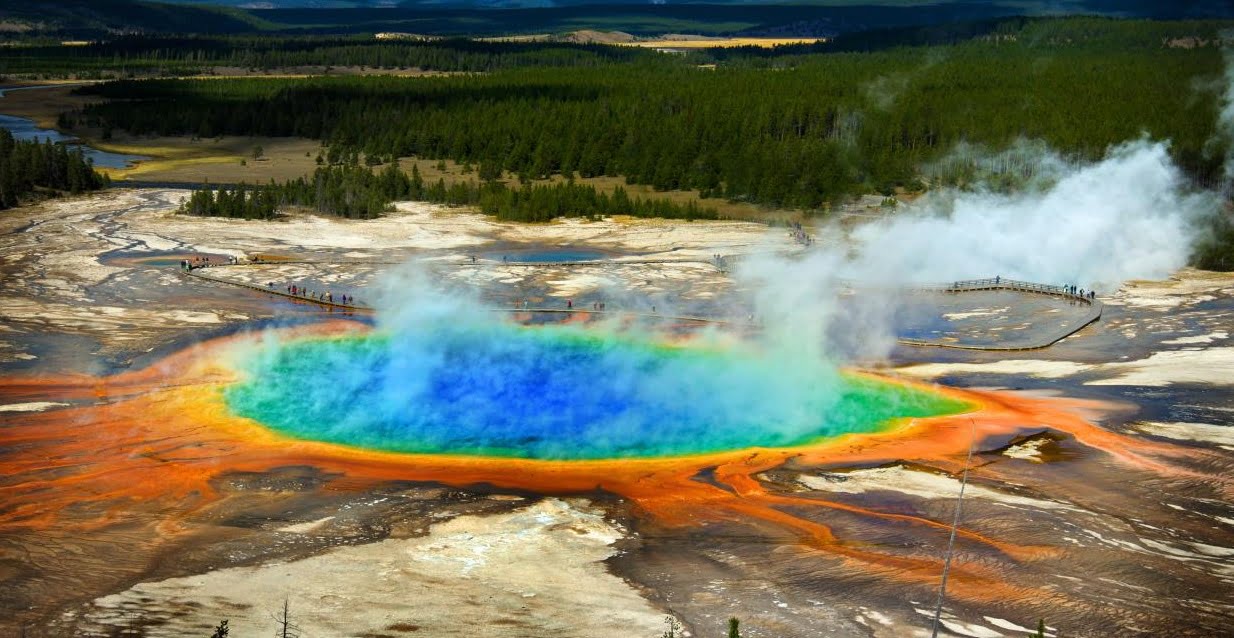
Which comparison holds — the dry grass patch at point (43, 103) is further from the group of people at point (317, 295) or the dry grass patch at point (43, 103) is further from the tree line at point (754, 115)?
the group of people at point (317, 295)

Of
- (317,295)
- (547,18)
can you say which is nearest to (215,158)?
(317,295)

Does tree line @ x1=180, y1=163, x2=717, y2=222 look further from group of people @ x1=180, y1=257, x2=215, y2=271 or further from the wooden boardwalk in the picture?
the wooden boardwalk

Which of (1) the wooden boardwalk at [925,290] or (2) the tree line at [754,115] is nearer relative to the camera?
(1) the wooden boardwalk at [925,290]

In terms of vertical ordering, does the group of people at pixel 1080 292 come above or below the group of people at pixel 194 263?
above

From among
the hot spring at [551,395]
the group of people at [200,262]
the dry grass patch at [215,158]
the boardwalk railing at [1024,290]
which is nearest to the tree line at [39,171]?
the dry grass patch at [215,158]

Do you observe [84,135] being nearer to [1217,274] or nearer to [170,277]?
[170,277]

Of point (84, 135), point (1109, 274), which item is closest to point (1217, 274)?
point (1109, 274)

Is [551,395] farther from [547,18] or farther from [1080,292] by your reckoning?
[547,18]
